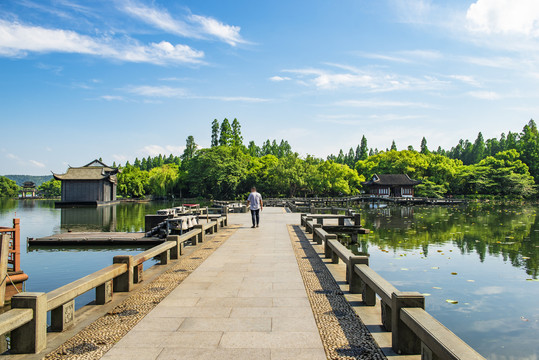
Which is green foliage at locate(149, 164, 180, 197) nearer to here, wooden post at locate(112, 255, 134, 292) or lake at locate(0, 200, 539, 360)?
lake at locate(0, 200, 539, 360)

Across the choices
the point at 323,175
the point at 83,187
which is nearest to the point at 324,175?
the point at 323,175

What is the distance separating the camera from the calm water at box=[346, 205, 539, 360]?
7730 mm

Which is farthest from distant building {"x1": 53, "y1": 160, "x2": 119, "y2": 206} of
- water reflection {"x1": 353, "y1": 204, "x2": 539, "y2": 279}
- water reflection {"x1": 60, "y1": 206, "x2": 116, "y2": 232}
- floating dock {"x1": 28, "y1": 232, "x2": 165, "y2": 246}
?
water reflection {"x1": 353, "y1": 204, "x2": 539, "y2": 279}

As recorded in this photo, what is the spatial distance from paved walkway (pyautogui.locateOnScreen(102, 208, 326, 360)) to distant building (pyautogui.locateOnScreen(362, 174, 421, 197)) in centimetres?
6501

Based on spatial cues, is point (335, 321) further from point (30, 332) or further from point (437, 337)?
point (30, 332)

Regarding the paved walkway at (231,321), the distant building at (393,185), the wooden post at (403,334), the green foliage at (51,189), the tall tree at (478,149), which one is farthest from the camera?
the green foliage at (51,189)

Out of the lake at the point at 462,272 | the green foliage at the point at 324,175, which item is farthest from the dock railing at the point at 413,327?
the green foliage at the point at 324,175

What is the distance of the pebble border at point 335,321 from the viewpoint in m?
4.00

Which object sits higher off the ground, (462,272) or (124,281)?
(124,281)

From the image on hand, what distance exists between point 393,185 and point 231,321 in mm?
68708

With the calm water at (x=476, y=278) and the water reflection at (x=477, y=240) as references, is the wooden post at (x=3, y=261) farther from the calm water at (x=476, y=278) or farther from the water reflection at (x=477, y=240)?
the water reflection at (x=477, y=240)

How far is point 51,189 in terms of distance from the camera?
106 metres

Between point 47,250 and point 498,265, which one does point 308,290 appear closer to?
point 498,265

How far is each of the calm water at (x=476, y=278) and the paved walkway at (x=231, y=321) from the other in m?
4.16
